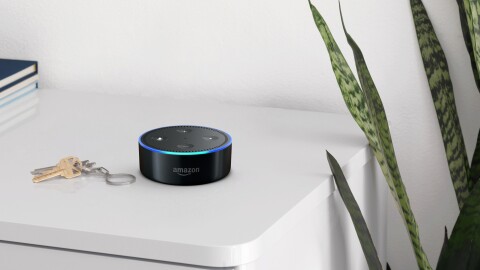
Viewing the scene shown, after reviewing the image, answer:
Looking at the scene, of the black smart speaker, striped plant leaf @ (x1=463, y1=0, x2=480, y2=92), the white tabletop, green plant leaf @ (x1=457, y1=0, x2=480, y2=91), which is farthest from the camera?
green plant leaf @ (x1=457, y1=0, x2=480, y2=91)

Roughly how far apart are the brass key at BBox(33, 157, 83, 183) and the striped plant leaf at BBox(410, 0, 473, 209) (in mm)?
487

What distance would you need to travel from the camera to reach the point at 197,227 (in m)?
0.80

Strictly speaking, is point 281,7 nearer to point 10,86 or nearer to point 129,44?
point 129,44

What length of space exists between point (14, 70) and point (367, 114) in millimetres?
547

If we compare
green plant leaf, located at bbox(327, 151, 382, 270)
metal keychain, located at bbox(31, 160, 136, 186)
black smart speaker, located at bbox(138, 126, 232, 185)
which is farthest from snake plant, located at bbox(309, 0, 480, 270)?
metal keychain, located at bbox(31, 160, 136, 186)

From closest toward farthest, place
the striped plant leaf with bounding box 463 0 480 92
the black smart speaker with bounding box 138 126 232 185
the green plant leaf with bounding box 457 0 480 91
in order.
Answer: the black smart speaker with bounding box 138 126 232 185
the striped plant leaf with bounding box 463 0 480 92
the green plant leaf with bounding box 457 0 480 91

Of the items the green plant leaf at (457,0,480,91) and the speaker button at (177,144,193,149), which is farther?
the green plant leaf at (457,0,480,91)

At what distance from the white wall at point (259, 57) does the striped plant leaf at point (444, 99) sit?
1.1 inches

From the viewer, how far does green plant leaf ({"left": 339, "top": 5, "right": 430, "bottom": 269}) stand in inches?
38.2

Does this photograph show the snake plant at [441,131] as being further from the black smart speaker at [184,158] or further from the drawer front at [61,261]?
the drawer front at [61,261]

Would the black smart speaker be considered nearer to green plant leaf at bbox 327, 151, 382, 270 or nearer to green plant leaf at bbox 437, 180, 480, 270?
green plant leaf at bbox 327, 151, 382, 270

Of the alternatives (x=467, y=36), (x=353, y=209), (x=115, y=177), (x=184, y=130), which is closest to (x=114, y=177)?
(x=115, y=177)

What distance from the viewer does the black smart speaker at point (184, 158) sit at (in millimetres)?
900

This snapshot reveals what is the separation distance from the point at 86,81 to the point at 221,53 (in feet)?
0.75
